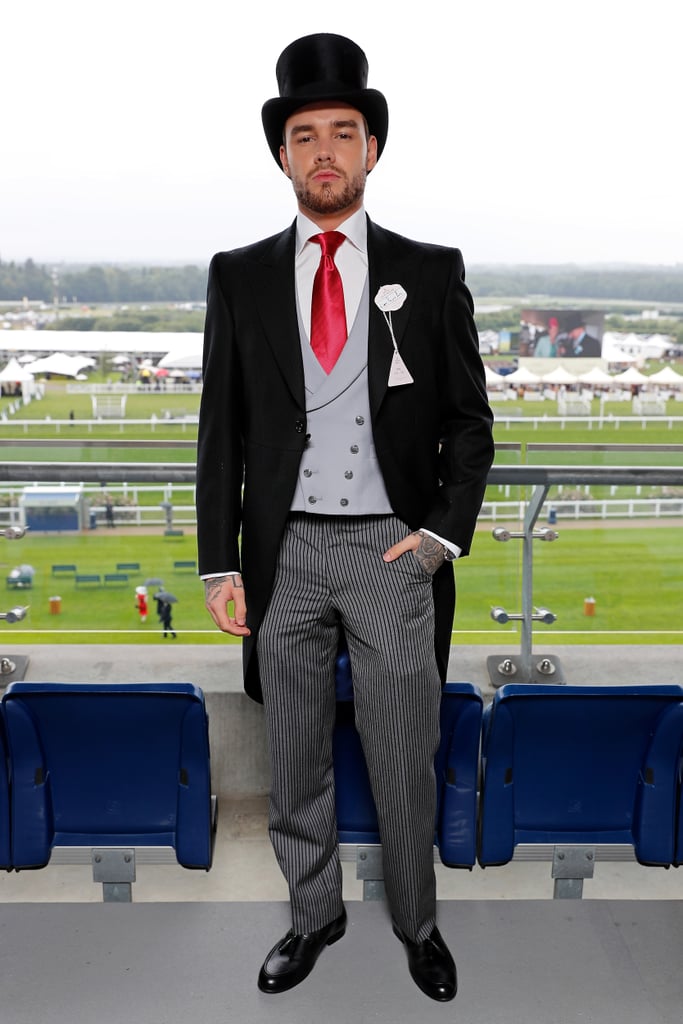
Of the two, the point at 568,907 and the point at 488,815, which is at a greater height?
the point at 488,815

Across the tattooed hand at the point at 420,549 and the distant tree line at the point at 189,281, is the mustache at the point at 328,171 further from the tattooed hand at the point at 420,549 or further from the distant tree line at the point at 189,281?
the distant tree line at the point at 189,281

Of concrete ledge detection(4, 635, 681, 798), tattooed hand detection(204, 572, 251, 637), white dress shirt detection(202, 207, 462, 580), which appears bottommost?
concrete ledge detection(4, 635, 681, 798)

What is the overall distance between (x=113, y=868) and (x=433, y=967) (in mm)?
721

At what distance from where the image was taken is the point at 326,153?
1701 millimetres

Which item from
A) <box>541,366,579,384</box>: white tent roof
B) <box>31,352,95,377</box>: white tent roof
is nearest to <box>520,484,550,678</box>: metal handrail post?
<box>31,352,95,377</box>: white tent roof

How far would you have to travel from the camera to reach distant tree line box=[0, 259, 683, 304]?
27.6 m

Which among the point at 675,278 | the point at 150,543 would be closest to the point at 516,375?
the point at 675,278

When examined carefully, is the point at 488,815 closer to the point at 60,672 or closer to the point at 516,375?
the point at 60,672

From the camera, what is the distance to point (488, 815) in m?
2.01

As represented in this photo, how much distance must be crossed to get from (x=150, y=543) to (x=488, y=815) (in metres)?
1.45

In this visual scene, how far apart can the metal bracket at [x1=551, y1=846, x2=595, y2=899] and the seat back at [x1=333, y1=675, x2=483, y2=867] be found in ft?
0.62

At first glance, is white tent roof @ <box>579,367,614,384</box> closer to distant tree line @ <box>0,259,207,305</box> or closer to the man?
distant tree line @ <box>0,259,207,305</box>

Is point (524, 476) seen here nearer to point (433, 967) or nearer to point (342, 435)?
point (342, 435)

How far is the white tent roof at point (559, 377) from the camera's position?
45794 mm
